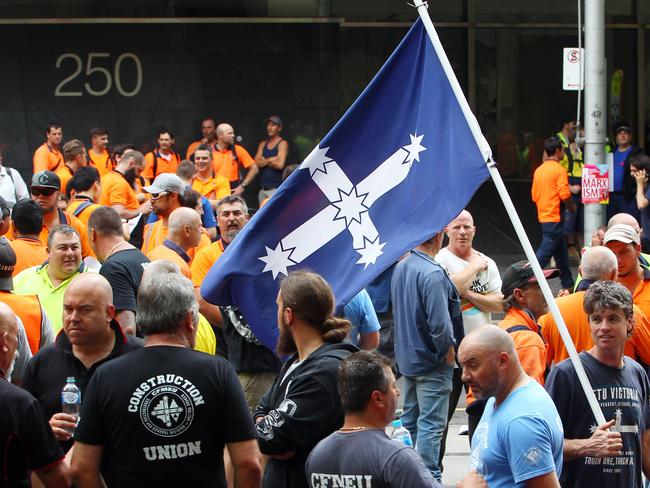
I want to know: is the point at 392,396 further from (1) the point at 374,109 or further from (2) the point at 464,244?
(2) the point at 464,244

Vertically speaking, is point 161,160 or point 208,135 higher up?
point 208,135

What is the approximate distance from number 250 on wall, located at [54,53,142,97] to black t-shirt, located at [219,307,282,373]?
41.0ft

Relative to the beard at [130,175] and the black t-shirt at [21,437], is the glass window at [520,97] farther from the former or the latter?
the black t-shirt at [21,437]

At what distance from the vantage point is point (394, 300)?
8.42 m

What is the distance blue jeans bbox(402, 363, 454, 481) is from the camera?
26.7 feet

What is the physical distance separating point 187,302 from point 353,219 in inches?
55.4

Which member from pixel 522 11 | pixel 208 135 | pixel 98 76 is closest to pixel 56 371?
pixel 208 135

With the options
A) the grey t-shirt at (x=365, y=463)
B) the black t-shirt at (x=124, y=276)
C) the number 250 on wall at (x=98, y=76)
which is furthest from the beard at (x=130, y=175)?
the grey t-shirt at (x=365, y=463)

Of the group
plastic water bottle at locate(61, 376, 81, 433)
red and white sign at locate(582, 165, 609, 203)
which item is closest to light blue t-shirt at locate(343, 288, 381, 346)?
plastic water bottle at locate(61, 376, 81, 433)

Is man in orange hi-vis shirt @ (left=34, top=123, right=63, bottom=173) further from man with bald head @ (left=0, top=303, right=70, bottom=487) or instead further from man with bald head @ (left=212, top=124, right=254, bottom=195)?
man with bald head @ (left=0, top=303, right=70, bottom=487)

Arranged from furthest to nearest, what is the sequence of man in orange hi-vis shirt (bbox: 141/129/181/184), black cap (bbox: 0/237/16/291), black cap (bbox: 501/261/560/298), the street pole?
man in orange hi-vis shirt (bbox: 141/129/181/184) → the street pole → black cap (bbox: 0/237/16/291) → black cap (bbox: 501/261/560/298)

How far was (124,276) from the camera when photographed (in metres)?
7.42

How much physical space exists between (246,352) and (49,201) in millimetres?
3013

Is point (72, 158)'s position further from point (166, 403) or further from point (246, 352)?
point (166, 403)
